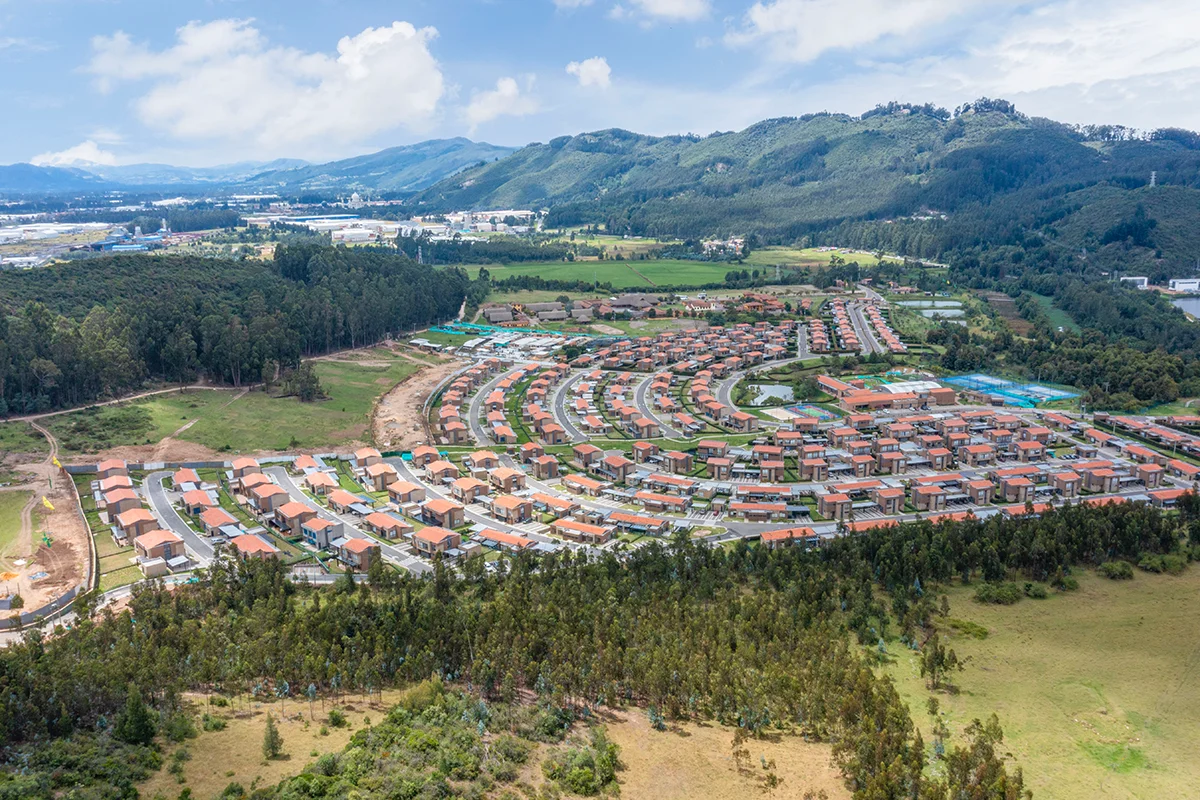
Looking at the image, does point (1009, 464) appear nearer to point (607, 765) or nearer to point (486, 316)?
point (607, 765)

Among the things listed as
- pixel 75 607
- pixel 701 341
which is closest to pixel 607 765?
pixel 75 607

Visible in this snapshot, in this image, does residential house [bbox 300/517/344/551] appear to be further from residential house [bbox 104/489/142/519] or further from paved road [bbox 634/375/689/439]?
paved road [bbox 634/375/689/439]

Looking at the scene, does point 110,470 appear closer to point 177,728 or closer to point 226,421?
point 226,421

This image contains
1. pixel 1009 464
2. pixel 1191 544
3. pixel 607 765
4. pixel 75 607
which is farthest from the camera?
pixel 1009 464

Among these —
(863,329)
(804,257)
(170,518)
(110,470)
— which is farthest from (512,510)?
(804,257)

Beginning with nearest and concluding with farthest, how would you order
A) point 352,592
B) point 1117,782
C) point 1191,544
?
point 1117,782 < point 352,592 < point 1191,544

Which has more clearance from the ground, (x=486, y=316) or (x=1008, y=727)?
(x=486, y=316)
